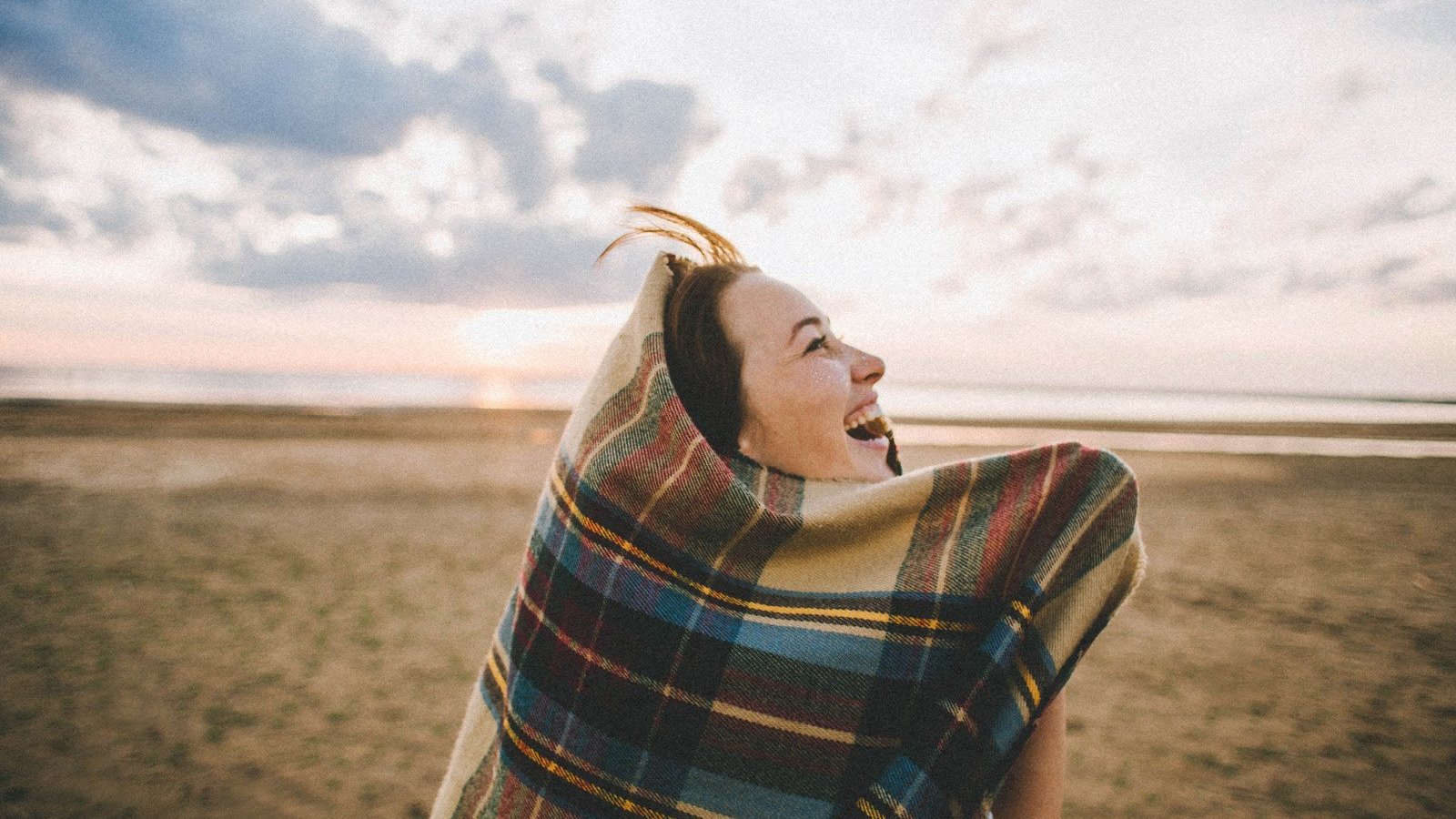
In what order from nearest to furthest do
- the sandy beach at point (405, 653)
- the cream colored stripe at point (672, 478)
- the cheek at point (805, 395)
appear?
the cream colored stripe at point (672, 478), the cheek at point (805, 395), the sandy beach at point (405, 653)

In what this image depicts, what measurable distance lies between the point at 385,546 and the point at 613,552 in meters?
7.16

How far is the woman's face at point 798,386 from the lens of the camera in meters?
1.65

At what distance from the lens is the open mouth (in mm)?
1765

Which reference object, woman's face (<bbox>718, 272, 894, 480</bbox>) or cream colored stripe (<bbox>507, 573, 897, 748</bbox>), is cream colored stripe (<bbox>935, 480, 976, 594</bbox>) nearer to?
cream colored stripe (<bbox>507, 573, 897, 748</bbox>)

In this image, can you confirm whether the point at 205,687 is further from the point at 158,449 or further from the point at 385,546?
the point at 158,449

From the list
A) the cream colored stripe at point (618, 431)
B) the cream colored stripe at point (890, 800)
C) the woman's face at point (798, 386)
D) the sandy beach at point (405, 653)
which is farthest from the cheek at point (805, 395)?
the sandy beach at point (405, 653)

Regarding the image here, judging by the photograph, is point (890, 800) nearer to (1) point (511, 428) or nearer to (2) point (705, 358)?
(2) point (705, 358)

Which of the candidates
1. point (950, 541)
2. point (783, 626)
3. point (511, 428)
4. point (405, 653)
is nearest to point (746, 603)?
point (783, 626)

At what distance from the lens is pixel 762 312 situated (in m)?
1.74

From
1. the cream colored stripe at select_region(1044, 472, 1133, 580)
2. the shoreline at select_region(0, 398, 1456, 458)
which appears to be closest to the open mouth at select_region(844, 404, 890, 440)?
the cream colored stripe at select_region(1044, 472, 1133, 580)

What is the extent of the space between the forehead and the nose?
14 cm

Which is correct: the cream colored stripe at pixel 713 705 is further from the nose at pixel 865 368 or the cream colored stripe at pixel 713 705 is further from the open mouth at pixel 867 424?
the nose at pixel 865 368

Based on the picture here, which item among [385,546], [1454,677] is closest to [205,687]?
[385,546]

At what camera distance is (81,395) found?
28734 millimetres
